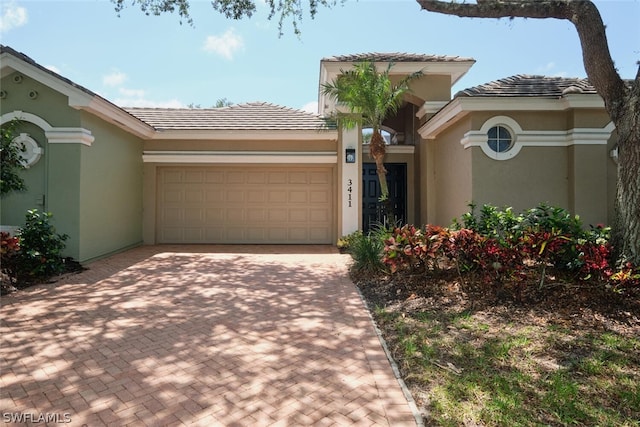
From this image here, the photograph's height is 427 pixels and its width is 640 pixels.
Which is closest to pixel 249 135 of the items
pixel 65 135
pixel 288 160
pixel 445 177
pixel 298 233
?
pixel 288 160

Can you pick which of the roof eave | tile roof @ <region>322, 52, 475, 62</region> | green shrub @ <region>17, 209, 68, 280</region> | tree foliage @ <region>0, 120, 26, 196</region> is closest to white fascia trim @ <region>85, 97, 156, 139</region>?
the roof eave

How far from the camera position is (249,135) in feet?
37.2

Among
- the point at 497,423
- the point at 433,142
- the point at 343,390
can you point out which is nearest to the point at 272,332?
the point at 343,390

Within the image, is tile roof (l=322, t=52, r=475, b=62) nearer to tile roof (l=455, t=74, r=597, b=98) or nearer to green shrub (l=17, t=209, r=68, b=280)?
tile roof (l=455, t=74, r=597, b=98)

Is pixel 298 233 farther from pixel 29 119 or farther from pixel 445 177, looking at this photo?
pixel 29 119

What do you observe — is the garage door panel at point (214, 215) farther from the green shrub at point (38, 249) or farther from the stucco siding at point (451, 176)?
the stucco siding at point (451, 176)

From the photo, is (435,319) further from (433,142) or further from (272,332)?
(433,142)

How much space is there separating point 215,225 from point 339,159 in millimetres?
4506

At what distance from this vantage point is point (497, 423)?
2.70 meters

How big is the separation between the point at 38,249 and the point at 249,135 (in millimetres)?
6155

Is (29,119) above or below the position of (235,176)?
above

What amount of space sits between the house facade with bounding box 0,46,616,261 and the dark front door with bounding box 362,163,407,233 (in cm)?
5

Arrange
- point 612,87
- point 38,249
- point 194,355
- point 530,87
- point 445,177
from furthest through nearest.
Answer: point 445,177
point 530,87
point 38,249
point 612,87
point 194,355

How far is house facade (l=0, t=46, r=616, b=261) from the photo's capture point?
805 cm
